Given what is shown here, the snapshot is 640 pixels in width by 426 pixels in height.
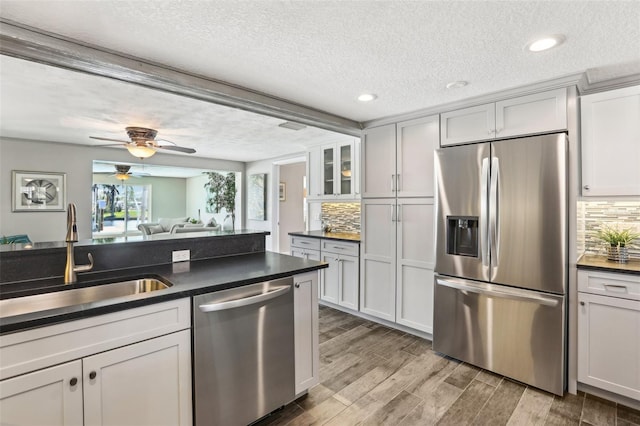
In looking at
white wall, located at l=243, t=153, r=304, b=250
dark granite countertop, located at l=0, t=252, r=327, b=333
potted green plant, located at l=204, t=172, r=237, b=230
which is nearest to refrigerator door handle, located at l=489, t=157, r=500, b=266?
dark granite countertop, located at l=0, t=252, r=327, b=333

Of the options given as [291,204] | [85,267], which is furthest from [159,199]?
[85,267]

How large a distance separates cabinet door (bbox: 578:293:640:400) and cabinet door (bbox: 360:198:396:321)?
5.17 feet

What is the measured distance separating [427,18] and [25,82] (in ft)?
10.3

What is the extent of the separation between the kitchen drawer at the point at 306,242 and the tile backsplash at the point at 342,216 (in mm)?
712

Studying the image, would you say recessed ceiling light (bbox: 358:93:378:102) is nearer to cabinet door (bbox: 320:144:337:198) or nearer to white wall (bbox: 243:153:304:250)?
cabinet door (bbox: 320:144:337:198)

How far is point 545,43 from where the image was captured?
1815mm

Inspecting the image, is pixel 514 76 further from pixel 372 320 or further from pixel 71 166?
pixel 71 166

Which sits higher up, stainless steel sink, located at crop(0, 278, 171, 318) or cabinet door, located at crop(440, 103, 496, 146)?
cabinet door, located at crop(440, 103, 496, 146)

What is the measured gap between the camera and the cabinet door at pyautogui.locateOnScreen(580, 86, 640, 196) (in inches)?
86.5

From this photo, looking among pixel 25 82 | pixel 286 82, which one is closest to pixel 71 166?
pixel 25 82

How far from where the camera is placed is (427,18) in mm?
1592

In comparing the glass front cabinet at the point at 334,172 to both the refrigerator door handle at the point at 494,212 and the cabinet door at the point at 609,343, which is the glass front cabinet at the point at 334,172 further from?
the cabinet door at the point at 609,343

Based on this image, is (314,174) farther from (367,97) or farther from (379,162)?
(367,97)

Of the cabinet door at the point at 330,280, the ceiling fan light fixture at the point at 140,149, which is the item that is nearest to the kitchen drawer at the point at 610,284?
the cabinet door at the point at 330,280
